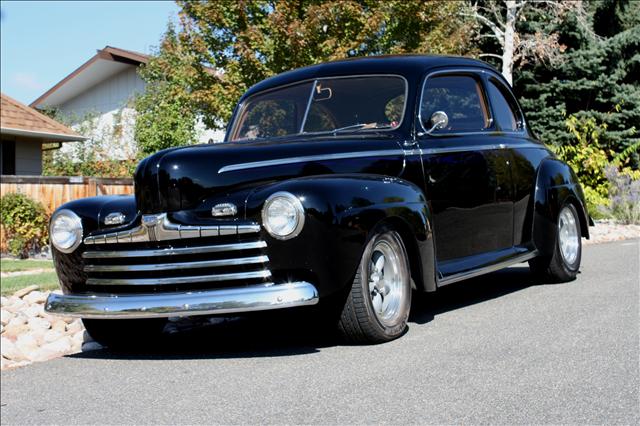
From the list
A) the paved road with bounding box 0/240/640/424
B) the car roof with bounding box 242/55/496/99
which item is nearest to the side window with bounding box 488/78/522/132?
the car roof with bounding box 242/55/496/99

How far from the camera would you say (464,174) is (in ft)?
21.9

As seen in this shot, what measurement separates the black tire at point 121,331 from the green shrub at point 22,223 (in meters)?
11.6

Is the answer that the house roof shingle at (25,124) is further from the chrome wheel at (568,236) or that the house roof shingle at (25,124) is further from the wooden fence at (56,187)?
the chrome wheel at (568,236)

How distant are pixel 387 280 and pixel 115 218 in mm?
1784

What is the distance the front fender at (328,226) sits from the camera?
5.06 meters

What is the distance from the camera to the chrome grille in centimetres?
508

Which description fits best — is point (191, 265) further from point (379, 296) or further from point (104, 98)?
point (104, 98)

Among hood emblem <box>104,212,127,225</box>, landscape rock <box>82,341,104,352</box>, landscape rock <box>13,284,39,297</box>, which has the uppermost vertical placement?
hood emblem <box>104,212,127,225</box>

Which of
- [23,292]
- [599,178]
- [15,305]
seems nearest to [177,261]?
[15,305]

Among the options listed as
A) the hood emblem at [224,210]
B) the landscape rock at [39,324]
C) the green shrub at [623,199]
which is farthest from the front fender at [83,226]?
the green shrub at [623,199]

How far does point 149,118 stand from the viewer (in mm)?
21391

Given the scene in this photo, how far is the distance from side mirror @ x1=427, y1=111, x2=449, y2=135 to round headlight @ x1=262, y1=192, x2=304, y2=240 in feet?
5.90

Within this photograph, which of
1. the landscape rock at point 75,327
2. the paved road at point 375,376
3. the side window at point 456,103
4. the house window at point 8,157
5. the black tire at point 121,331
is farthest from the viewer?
the house window at point 8,157

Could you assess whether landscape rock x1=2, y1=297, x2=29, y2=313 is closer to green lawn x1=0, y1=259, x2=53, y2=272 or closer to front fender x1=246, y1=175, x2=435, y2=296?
Result: front fender x1=246, y1=175, x2=435, y2=296
